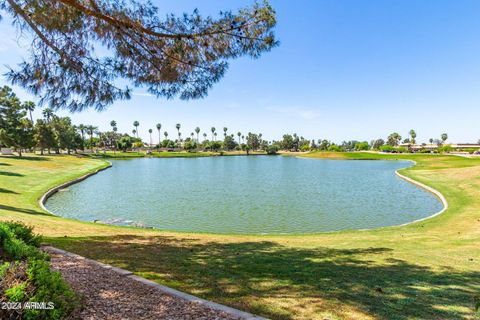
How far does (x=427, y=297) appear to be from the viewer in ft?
17.5

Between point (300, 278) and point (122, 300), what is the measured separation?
3.71m

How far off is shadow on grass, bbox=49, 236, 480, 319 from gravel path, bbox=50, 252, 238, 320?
1.96ft

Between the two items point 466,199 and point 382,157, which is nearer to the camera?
point 466,199

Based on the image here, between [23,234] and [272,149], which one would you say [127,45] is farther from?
[272,149]

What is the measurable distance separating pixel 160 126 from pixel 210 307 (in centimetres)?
19381

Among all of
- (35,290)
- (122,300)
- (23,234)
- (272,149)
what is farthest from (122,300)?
(272,149)

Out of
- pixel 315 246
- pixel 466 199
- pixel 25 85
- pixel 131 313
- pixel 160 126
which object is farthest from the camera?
pixel 160 126

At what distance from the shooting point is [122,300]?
455 cm

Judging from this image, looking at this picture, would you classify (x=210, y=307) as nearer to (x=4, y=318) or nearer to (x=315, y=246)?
(x=4, y=318)

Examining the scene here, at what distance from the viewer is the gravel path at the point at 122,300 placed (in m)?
4.13

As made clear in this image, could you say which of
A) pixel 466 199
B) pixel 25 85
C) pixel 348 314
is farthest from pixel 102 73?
pixel 466 199

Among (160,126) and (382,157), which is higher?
(160,126)

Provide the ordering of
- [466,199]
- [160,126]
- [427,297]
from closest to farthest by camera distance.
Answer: [427,297], [466,199], [160,126]

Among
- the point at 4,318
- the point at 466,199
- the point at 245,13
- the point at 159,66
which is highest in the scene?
the point at 245,13
